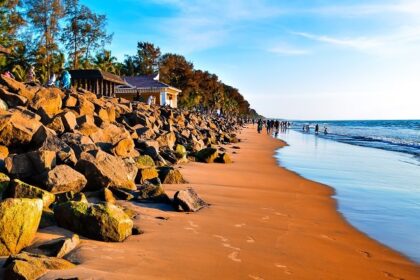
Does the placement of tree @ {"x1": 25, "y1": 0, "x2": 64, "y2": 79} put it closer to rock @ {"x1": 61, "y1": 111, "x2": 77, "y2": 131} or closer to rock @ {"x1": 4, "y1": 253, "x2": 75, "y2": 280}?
rock @ {"x1": 61, "y1": 111, "x2": 77, "y2": 131}

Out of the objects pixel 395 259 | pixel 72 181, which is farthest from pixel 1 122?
pixel 395 259

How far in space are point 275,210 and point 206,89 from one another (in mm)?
67820

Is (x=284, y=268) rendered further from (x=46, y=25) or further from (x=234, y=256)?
(x=46, y=25)

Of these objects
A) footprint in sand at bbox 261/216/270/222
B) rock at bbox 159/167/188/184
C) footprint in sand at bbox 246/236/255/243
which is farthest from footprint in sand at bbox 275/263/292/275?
rock at bbox 159/167/188/184

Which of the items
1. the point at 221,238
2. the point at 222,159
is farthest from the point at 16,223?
the point at 222,159

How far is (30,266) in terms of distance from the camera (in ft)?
12.0

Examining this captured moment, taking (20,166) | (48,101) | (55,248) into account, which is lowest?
(55,248)

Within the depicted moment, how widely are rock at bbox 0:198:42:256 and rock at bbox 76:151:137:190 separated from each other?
2.28m

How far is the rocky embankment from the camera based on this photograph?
166 inches

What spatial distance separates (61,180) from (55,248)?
1.96 m

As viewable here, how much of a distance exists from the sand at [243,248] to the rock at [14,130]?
9.84 ft

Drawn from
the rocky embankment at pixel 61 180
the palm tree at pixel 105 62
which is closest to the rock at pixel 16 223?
the rocky embankment at pixel 61 180

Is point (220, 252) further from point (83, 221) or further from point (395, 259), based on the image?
point (395, 259)

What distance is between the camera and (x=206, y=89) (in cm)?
7469
